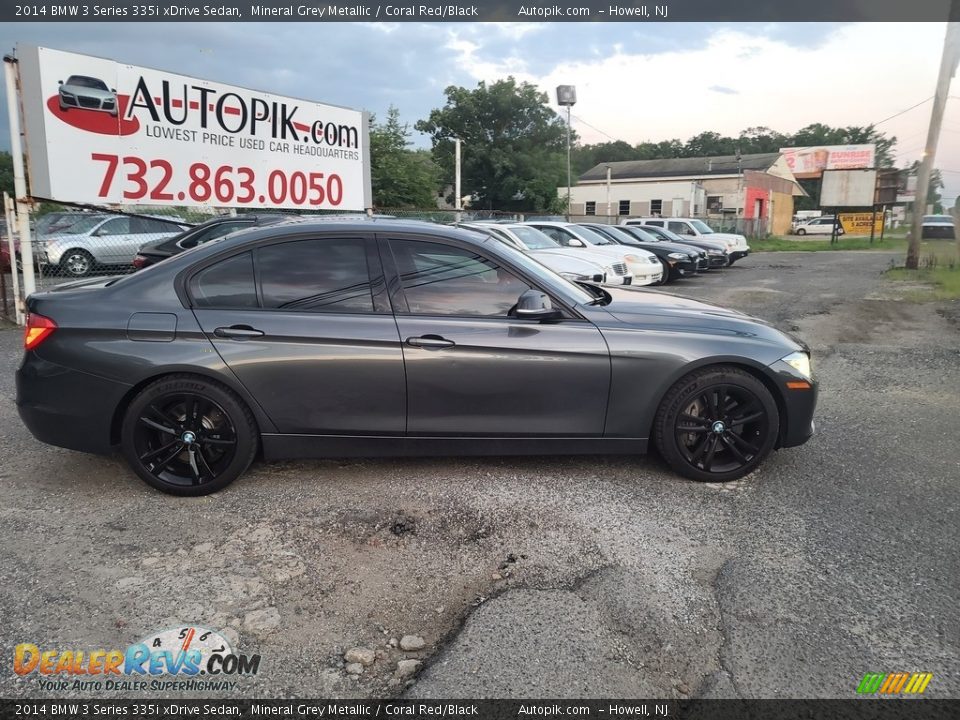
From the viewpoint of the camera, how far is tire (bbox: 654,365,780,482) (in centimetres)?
385

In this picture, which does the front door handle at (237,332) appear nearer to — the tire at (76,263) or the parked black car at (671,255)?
the parked black car at (671,255)

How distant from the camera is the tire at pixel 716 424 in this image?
3.85 meters

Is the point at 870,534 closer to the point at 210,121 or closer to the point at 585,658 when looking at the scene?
the point at 585,658

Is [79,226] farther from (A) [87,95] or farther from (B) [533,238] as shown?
(B) [533,238]

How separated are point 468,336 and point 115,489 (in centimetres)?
225

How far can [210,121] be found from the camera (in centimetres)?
994

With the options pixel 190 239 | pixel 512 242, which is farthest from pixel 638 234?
pixel 190 239

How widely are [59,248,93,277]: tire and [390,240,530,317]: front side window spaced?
12848 mm

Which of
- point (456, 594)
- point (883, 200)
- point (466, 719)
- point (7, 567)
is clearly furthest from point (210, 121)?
point (883, 200)

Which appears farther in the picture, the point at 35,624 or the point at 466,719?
the point at 35,624

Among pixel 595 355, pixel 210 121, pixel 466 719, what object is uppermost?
pixel 210 121

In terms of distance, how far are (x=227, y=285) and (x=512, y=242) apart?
7.33 m

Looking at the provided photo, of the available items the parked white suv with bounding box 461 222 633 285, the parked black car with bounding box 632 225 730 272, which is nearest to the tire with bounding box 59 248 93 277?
the parked white suv with bounding box 461 222 633 285

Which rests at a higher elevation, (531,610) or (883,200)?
(883,200)
